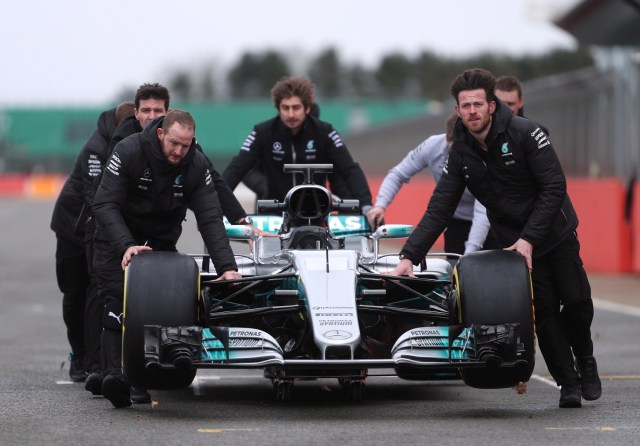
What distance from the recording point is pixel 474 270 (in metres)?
7.98

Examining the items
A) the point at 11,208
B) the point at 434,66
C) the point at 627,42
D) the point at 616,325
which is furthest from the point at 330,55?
the point at 616,325

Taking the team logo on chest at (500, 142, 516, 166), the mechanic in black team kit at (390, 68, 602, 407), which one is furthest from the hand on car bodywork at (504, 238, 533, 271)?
the team logo on chest at (500, 142, 516, 166)

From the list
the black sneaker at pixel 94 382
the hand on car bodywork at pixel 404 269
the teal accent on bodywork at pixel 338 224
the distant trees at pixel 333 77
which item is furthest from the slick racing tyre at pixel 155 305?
the distant trees at pixel 333 77

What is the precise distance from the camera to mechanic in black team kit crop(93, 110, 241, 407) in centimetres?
824

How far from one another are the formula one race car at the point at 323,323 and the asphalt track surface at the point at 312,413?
25 centimetres

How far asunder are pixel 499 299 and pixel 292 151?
3441 millimetres

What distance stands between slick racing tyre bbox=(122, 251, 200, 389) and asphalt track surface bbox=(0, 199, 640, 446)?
0.74ft

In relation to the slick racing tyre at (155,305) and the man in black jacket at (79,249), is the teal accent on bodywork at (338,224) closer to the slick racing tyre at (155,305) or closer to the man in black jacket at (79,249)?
the man in black jacket at (79,249)

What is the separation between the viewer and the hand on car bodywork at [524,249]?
8117 mm

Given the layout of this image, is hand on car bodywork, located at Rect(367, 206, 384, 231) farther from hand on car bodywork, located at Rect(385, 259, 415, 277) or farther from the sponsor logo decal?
the sponsor logo decal

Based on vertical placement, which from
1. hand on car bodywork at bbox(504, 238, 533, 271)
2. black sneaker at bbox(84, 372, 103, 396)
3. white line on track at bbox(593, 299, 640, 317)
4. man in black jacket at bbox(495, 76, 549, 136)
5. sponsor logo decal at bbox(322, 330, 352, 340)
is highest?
man in black jacket at bbox(495, 76, 549, 136)

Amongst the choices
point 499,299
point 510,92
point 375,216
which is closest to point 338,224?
point 375,216

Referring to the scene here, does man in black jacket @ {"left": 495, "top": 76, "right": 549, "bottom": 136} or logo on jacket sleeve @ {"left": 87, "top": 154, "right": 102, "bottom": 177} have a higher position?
man in black jacket @ {"left": 495, "top": 76, "right": 549, "bottom": 136}

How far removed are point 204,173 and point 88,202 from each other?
1239mm
